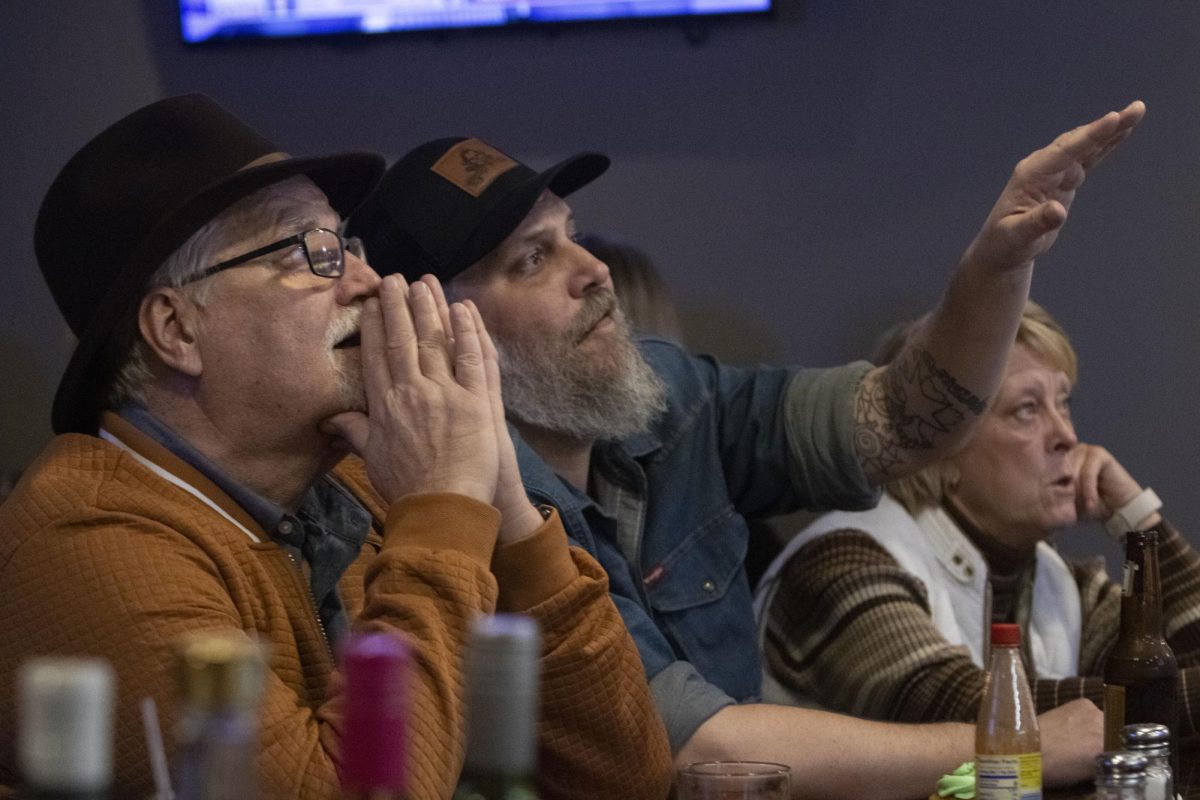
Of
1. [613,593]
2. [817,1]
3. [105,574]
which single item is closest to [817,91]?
[817,1]

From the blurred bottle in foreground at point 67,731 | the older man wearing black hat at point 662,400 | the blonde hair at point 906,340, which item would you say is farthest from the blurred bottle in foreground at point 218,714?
the blonde hair at point 906,340

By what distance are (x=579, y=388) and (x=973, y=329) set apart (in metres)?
0.56

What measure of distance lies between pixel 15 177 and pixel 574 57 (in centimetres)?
120

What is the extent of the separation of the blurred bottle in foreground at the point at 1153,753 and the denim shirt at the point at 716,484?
3.07 feet

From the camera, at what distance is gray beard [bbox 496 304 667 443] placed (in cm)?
229

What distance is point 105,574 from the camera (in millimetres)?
1409

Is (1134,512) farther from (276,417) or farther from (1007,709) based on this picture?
(276,417)

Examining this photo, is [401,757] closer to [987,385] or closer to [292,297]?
[292,297]

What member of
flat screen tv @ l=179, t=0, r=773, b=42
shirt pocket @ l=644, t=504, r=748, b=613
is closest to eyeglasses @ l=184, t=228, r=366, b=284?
shirt pocket @ l=644, t=504, r=748, b=613

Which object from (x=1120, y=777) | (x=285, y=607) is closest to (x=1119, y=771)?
(x=1120, y=777)

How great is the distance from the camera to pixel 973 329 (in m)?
2.21

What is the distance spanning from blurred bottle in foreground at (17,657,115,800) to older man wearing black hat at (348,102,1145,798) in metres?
1.50

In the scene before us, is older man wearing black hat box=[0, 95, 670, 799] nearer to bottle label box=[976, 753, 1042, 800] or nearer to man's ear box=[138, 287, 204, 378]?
man's ear box=[138, 287, 204, 378]

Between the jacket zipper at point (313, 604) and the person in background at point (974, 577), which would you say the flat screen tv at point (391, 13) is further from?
the jacket zipper at point (313, 604)
